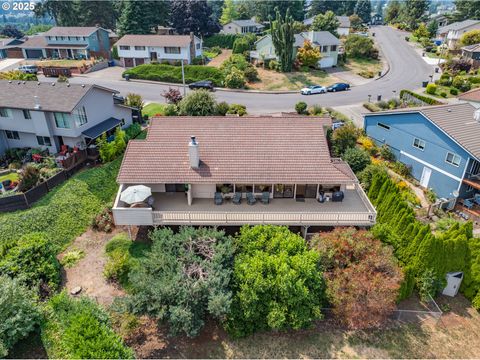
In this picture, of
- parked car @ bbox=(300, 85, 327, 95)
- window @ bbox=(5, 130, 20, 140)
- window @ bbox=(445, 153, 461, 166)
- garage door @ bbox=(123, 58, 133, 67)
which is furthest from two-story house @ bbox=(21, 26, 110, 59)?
window @ bbox=(445, 153, 461, 166)

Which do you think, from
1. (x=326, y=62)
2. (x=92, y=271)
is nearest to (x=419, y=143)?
(x=92, y=271)

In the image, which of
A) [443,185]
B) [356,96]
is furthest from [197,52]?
[443,185]

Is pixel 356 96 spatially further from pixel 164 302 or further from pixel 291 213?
pixel 164 302

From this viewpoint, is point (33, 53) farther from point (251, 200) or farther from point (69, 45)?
point (251, 200)

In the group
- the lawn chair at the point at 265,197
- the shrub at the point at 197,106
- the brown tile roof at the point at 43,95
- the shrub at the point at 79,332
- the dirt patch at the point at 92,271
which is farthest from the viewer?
the shrub at the point at 197,106

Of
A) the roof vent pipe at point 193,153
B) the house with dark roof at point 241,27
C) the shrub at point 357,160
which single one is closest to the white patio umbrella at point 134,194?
the roof vent pipe at point 193,153

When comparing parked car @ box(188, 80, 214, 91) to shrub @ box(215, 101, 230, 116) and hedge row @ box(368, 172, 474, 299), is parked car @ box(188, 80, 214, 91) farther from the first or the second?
hedge row @ box(368, 172, 474, 299)

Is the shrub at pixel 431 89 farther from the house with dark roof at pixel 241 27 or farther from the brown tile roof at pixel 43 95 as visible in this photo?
the house with dark roof at pixel 241 27
